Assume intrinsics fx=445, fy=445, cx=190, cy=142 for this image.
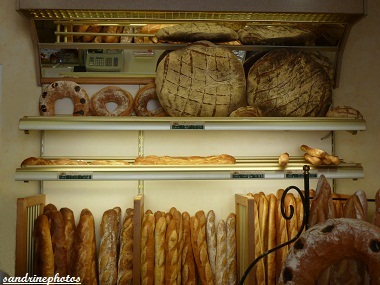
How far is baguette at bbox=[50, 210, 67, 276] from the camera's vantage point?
103 inches

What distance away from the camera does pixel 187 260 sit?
2.75 metres

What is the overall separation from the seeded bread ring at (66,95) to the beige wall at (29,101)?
163mm

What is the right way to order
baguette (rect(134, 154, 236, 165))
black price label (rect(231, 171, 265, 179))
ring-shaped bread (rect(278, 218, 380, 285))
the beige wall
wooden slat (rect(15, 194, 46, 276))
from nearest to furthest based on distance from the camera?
ring-shaped bread (rect(278, 218, 380, 285))
wooden slat (rect(15, 194, 46, 276))
black price label (rect(231, 171, 265, 179))
baguette (rect(134, 154, 236, 165))
the beige wall

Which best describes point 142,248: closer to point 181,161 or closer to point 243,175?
point 181,161

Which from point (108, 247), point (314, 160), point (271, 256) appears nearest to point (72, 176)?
point (108, 247)

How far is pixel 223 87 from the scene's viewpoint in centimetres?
284

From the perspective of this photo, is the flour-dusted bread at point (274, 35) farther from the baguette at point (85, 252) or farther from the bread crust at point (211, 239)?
the baguette at point (85, 252)

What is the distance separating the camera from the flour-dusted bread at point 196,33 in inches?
109

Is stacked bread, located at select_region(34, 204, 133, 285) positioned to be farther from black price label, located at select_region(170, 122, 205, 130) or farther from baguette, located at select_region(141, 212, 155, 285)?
black price label, located at select_region(170, 122, 205, 130)

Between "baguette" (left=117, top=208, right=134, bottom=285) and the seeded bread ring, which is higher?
the seeded bread ring

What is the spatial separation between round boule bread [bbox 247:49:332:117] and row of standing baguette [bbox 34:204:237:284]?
772 mm

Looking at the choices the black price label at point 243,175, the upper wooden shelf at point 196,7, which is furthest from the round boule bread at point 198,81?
the black price label at point 243,175

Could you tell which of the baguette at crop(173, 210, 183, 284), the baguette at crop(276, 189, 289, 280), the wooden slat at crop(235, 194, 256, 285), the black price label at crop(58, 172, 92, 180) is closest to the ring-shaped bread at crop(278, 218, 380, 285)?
the wooden slat at crop(235, 194, 256, 285)

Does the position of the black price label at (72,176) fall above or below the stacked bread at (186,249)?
above
